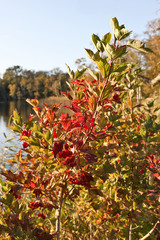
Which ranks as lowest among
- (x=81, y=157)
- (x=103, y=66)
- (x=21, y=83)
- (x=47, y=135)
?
(x=81, y=157)

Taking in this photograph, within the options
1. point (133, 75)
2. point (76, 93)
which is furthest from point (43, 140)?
point (133, 75)

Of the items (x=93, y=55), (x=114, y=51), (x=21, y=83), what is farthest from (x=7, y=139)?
(x=21, y=83)

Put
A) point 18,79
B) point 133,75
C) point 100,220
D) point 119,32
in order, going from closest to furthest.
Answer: point 119,32 → point 100,220 → point 133,75 → point 18,79

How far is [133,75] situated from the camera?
1966 mm

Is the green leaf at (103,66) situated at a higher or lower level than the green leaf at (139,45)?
Result: lower

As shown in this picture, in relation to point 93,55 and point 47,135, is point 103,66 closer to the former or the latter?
point 93,55

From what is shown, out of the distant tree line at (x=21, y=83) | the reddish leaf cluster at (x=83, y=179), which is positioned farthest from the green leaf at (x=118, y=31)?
the distant tree line at (x=21, y=83)

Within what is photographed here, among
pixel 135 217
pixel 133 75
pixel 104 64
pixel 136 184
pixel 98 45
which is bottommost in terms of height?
pixel 135 217

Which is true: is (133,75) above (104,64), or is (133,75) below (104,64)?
above

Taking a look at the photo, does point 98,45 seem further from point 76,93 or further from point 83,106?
point 76,93

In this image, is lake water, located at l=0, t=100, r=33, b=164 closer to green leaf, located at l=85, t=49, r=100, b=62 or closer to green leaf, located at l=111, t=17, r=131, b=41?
green leaf, located at l=85, t=49, r=100, b=62

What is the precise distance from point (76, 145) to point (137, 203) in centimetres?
78

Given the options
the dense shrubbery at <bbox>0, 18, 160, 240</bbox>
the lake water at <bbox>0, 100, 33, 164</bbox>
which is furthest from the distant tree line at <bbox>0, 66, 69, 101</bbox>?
the dense shrubbery at <bbox>0, 18, 160, 240</bbox>

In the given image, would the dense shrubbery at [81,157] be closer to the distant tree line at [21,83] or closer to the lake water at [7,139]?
the lake water at [7,139]
